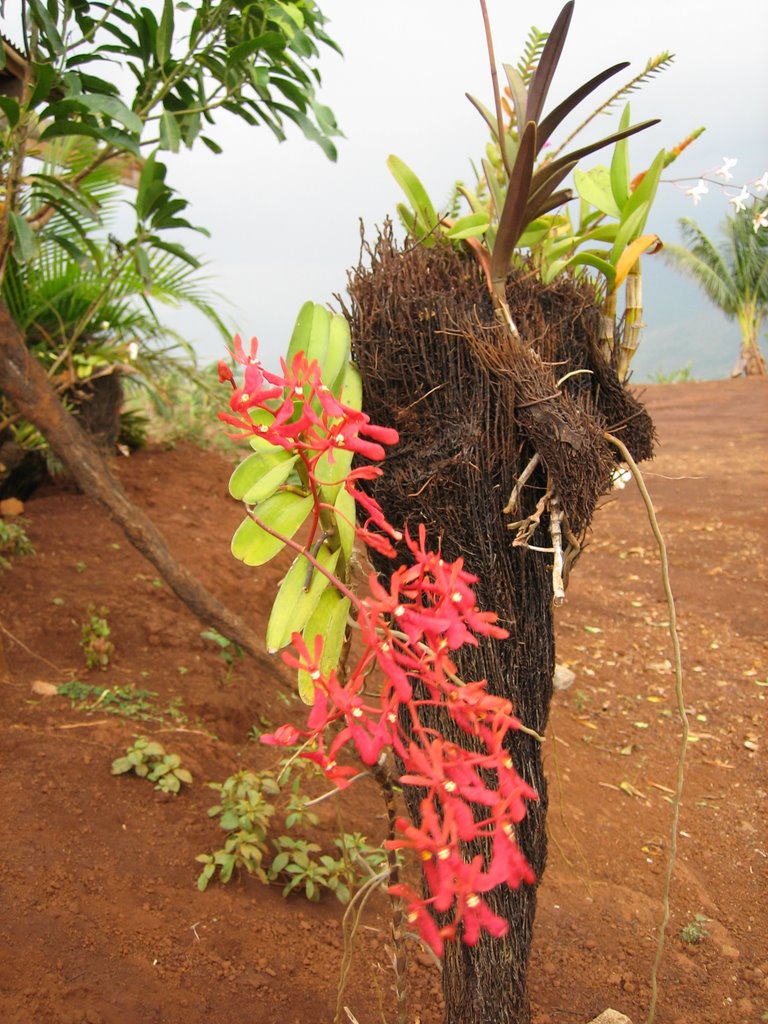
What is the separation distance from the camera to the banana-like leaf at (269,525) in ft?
4.05

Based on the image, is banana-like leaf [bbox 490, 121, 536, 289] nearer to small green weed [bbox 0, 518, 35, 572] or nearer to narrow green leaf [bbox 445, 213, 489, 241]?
narrow green leaf [bbox 445, 213, 489, 241]

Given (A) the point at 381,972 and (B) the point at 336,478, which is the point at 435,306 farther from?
(A) the point at 381,972

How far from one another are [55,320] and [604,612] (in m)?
3.02

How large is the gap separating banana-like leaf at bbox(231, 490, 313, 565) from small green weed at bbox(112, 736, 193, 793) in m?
1.10

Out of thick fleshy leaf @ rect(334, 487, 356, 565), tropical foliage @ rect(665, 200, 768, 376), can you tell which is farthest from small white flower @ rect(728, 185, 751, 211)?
tropical foliage @ rect(665, 200, 768, 376)

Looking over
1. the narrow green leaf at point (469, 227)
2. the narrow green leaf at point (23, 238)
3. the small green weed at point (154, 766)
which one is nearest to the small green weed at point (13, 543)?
the small green weed at point (154, 766)

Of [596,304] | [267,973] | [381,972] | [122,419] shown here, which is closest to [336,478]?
[596,304]

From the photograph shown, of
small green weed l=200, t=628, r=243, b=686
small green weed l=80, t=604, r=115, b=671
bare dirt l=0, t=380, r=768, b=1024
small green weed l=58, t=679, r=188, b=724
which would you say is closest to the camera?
bare dirt l=0, t=380, r=768, b=1024

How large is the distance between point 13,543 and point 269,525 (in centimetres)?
243

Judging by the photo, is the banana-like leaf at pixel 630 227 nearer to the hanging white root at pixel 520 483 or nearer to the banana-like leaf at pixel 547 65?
the banana-like leaf at pixel 547 65

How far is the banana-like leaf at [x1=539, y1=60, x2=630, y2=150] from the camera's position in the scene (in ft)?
3.98

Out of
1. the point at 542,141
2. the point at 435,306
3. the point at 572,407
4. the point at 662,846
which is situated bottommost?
the point at 662,846

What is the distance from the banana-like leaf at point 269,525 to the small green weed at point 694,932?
5.04ft

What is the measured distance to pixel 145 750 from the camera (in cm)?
214
